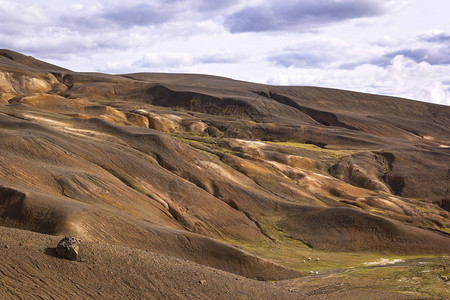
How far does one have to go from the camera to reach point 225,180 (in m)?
63.2

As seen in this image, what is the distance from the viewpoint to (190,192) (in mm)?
56281

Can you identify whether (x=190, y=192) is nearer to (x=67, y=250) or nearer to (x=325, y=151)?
(x=67, y=250)

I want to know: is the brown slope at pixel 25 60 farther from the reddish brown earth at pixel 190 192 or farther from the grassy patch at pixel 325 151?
the grassy patch at pixel 325 151

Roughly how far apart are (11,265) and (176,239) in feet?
55.9

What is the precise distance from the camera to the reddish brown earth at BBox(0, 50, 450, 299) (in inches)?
993

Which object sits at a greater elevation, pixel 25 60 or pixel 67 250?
pixel 25 60

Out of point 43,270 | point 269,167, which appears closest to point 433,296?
point 43,270

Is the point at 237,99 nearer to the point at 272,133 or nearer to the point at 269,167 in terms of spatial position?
the point at 272,133

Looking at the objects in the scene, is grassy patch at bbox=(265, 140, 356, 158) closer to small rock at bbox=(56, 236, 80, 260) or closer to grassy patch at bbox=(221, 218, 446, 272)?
grassy patch at bbox=(221, 218, 446, 272)

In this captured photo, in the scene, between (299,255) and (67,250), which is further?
(299,255)

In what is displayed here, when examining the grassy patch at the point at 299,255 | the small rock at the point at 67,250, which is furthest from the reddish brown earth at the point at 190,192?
the grassy patch at the point at 299,255

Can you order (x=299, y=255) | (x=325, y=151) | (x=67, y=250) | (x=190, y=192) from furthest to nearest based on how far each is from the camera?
(x=325, y=151) < (x=190, y=192) < (x=299, y=255) < (x=67, y=250)

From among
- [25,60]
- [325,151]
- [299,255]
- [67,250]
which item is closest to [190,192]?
[299,255]

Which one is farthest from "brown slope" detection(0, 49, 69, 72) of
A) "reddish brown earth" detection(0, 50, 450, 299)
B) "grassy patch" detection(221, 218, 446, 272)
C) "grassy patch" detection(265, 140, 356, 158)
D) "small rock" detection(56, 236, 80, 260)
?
"small rock" detection(56, 236, 80, 260)
